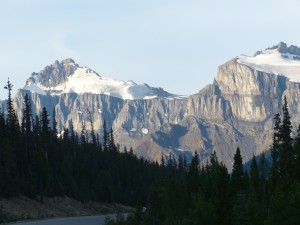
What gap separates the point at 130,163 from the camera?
161375 mm

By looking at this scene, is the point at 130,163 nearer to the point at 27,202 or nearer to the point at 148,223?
the point at 27,202

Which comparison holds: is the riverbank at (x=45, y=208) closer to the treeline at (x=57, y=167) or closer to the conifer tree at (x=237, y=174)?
the treeline at (x=57, y=167)

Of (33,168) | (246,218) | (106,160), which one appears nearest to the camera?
(246,218)

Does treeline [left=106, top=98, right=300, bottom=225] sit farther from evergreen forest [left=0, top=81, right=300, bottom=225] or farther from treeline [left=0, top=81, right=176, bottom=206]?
treeline [left=0, top=81, right=176, bottom=206]

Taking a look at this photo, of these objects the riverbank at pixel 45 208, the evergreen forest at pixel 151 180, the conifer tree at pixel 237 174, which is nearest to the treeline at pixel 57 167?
the evergreen forest at pixel 151 180

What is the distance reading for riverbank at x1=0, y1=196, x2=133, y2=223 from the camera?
8219cm

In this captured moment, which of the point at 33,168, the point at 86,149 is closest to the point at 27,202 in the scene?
the point at 33,168

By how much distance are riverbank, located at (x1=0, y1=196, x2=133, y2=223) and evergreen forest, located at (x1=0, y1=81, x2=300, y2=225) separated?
165 centimetres

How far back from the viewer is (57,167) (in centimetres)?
12100

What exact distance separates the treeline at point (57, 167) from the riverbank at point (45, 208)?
1.45m

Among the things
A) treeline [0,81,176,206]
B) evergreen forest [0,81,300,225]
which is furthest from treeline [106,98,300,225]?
treeline [0,81,176,206]

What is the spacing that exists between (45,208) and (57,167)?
2308 centimetres

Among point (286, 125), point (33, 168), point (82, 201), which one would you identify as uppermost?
point (286, 125)

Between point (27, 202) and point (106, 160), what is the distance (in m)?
56.1
